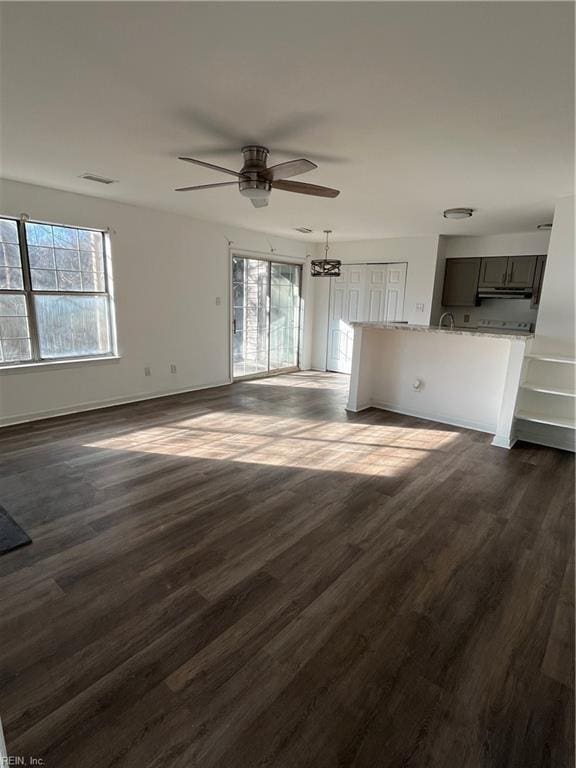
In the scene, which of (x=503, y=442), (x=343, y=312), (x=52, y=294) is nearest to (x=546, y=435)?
(x=503, y=442)

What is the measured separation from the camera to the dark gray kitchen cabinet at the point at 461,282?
614 cm

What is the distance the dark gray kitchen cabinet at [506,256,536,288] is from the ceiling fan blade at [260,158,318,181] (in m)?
4.58

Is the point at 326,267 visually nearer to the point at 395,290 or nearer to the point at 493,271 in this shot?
the point at 395,290

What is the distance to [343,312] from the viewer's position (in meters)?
7.40

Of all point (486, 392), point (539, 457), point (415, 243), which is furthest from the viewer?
point (415, 243)

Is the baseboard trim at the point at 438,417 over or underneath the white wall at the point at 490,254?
underneath

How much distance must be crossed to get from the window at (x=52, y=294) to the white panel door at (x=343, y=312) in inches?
162

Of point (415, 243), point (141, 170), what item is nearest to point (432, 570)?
point (141, 170)

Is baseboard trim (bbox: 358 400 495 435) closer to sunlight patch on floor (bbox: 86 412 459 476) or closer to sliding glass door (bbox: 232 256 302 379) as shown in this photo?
sunlight patch on floor (bbox: 86 412 459 476)

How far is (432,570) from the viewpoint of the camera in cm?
215

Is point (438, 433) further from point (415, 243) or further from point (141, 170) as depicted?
point (141, 170)

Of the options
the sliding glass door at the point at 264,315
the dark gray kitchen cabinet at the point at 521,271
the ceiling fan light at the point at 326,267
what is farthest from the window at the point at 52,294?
the dark gray kitchen cabinet at the point at 521,271

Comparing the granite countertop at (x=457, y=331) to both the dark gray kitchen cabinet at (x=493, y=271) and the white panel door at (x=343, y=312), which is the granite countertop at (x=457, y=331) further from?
the white panel door at (x=343, y=312)

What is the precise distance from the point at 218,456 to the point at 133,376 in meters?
2.28
